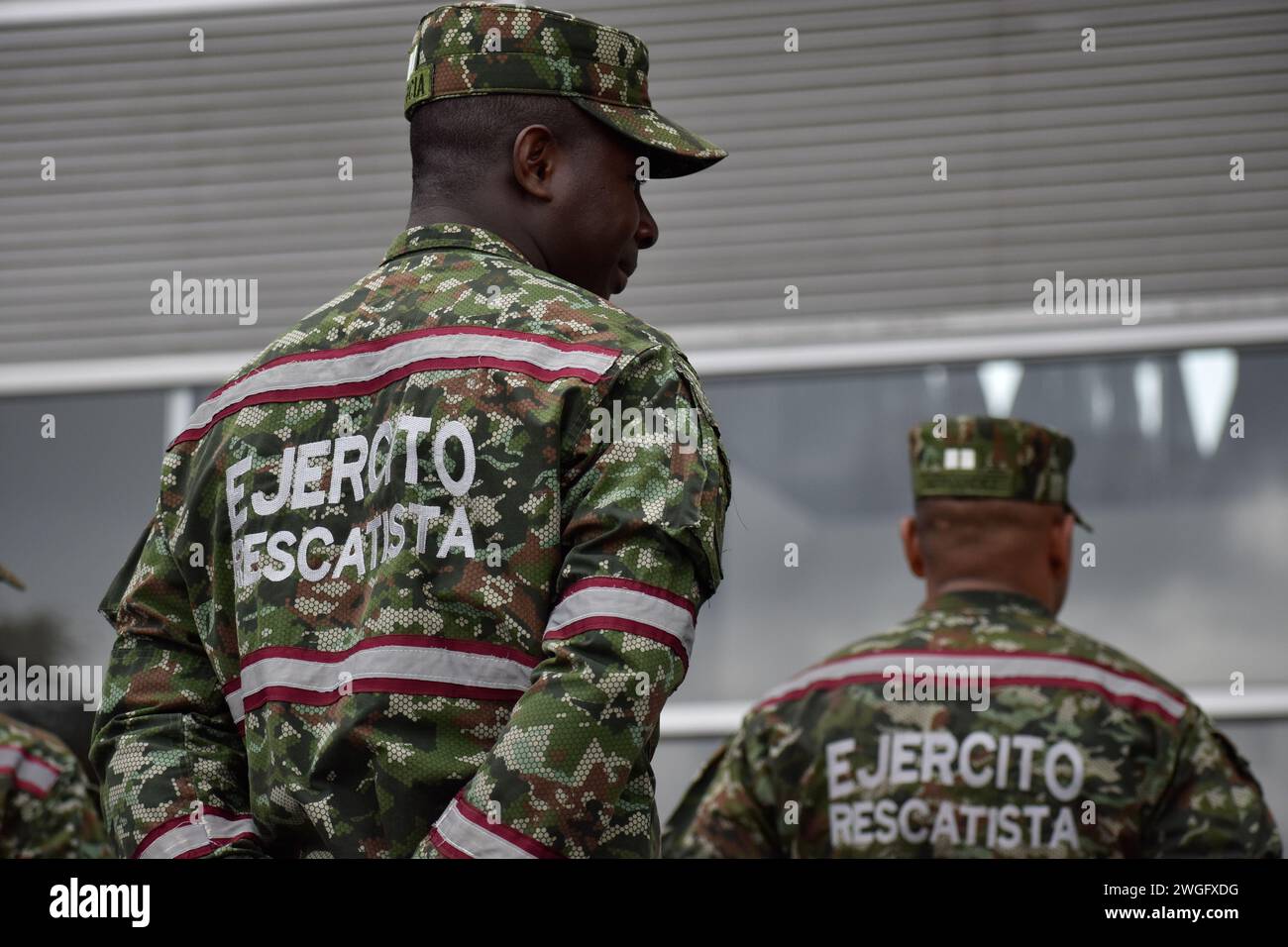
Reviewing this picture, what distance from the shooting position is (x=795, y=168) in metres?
5.09

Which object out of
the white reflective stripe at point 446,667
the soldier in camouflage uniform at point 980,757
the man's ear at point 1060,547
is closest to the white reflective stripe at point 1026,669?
the soldier in camouflage uniform at point 980,757

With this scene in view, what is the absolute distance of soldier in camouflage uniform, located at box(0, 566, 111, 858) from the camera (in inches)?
177

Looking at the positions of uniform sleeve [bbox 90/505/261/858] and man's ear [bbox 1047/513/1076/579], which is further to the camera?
man's ear [bbox 1047/513/1076/579]

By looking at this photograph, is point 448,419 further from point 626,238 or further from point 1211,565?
point 1211,565

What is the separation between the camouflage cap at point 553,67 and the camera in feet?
6.88

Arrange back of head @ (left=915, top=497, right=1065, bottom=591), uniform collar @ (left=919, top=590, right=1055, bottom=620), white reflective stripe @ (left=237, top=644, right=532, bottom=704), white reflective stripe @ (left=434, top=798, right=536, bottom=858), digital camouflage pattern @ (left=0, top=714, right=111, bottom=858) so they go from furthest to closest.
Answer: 1. digital camouflage pattern @ (left=0, top=714, right=111, bottom=858)
2. back of head @ (left=915, top=497, right=1065, bottom=591)
3. uniform collar @ (left=919, top=590, right=1055, bottom=620)
4. white reflective stripe @ (left=237, top=644, right=532, bottom=704)
5. white reflective stripe @ (left=434, top=798, right=536, bottom=858)

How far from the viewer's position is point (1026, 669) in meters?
3.91

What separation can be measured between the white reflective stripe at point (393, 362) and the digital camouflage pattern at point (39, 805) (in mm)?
2760

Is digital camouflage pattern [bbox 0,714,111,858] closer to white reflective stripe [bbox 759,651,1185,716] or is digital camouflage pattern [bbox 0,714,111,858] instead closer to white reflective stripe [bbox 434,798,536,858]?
white reflective stripe [bbox 759,651,1185,716]

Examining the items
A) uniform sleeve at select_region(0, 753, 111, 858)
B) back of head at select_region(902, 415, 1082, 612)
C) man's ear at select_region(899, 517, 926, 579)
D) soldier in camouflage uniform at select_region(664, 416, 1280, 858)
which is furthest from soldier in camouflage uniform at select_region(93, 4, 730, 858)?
uniform sleeve at select_region(0, 753, 111, 858)

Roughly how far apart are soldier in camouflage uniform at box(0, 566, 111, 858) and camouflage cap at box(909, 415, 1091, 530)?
227cm
